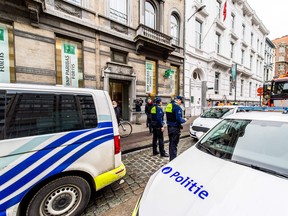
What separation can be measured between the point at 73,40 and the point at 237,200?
8802 mm

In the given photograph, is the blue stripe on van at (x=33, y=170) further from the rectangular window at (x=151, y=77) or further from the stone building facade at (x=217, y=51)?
the stone building facade at (x=217, y=51)

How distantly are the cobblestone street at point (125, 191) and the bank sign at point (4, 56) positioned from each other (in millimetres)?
6090

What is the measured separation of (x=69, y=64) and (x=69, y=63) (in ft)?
0.17

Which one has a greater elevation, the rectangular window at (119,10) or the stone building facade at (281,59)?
the stone building facade at (281,59)

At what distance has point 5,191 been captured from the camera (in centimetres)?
158

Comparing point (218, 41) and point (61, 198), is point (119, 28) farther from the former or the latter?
point (218, 41)

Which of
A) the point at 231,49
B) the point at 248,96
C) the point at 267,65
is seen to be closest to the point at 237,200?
the point at 231,49

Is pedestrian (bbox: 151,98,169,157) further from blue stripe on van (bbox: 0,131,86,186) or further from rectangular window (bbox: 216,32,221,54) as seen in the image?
rectangular window (bbox: 216,32,221,54)

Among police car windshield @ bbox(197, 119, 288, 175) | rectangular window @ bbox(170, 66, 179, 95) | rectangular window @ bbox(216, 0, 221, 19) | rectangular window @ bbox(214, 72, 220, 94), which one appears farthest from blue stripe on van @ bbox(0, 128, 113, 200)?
rectangular window @ bbox(216, 0, 221, 19)

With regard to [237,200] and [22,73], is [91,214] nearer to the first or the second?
[237,200]

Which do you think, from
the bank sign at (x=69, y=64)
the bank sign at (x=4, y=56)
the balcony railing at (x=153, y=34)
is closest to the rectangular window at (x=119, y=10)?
the balcony railing at (x=153, y=34)

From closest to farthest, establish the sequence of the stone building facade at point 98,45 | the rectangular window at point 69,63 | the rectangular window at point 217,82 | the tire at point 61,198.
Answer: the tire at point 61,198
the stone building facade at point 98,45
the rectangular window at point 69,63
the rectangular window at point 217,82

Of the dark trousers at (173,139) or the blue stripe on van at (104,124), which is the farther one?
the dark trousers at (173,139)

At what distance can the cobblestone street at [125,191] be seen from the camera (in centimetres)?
224
